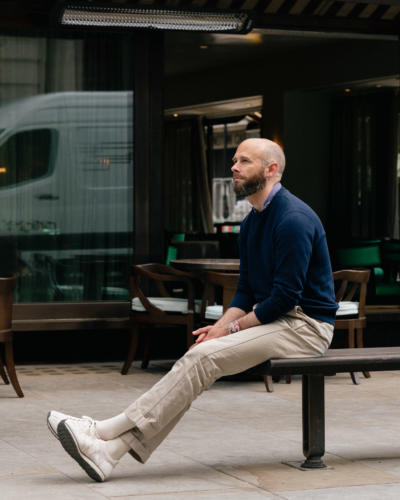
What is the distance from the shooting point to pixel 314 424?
452cm

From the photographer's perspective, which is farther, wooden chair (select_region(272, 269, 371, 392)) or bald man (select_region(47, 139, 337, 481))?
wooden chair (select_region(272, 269, 371, 392))

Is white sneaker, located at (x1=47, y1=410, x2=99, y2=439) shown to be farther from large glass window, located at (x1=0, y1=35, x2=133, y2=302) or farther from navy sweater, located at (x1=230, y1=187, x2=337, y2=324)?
large glass window, located at (x1=0, y1=35, x2=133, y2=302)

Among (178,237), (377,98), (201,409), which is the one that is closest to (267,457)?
(201,409)

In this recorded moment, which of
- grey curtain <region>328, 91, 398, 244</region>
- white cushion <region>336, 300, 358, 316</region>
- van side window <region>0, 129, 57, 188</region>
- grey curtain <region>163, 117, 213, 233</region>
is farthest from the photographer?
grey curtain <region>163, 117, 213, 233</region>

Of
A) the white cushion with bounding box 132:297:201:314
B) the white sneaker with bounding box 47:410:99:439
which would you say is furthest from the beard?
the white cushion with bounding box 132:297:201:314

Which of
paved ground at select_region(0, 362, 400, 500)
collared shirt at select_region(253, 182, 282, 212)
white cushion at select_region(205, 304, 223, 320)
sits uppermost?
collared shirt at select_region(253, 182, 282, 212)

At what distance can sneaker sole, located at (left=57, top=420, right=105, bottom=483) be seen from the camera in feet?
13.7

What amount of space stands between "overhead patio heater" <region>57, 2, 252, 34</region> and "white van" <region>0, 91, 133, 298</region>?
747mm

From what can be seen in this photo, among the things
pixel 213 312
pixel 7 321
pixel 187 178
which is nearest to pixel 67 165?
pixel 213 312

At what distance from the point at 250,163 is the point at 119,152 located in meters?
4.25

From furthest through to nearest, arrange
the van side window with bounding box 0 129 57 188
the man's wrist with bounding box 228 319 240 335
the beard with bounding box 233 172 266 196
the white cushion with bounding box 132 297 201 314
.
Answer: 1. the van side window with bounding box 0 129 57 188
2. the white cushion with bounding box 132 297 201 314
3. the beard with bounding box 233 172 266 196
4. the man's wrist with bounding box 228 319 240 335

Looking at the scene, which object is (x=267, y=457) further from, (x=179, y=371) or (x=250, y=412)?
(x=250, y=412)

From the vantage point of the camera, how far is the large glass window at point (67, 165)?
8.51 meters

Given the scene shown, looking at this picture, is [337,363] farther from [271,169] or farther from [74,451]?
[74,451]
